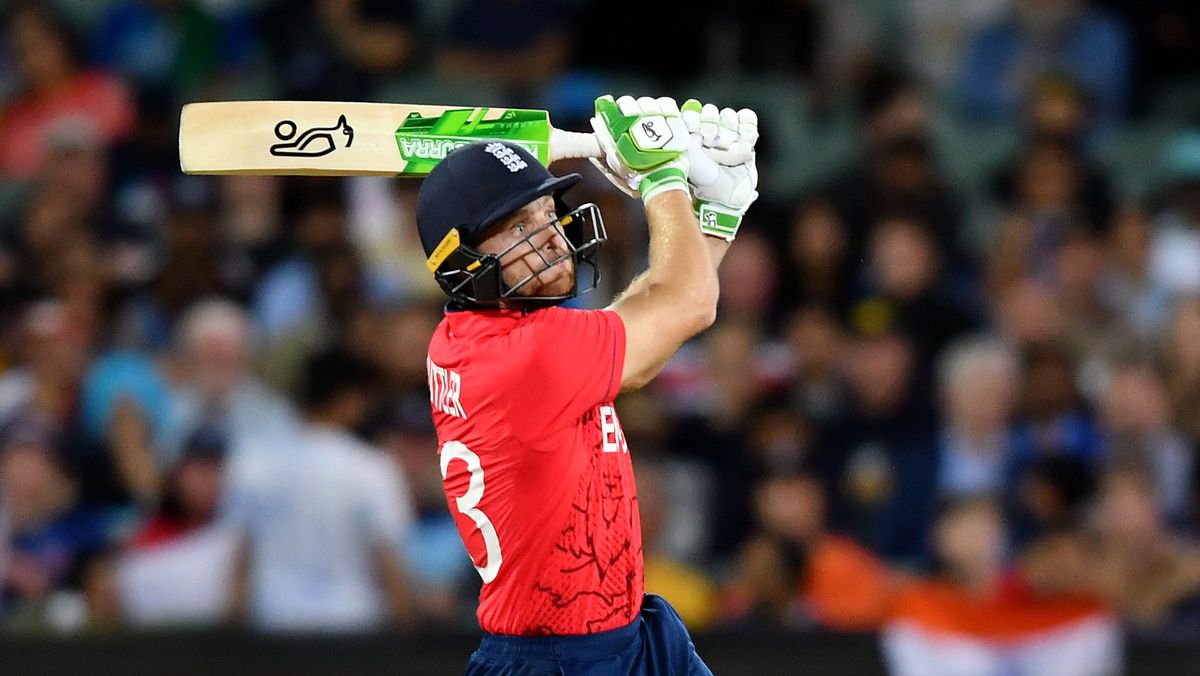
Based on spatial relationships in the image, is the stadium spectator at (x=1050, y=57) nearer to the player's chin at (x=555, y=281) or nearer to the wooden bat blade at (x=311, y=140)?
the wooden bat blade at (x=311, y=140)

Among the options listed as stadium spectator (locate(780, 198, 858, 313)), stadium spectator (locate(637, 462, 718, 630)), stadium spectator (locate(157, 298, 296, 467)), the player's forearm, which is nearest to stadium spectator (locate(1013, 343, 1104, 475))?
stadium spectator (locate(780, 198, 858, 313))

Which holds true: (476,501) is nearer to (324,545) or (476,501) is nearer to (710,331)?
(324,545)

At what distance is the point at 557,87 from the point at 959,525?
2.82 meters

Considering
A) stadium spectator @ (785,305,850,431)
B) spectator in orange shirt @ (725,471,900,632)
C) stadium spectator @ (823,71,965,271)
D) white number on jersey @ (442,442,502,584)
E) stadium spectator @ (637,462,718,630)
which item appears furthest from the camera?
A: stadium spectator @ (823,71,965,271)

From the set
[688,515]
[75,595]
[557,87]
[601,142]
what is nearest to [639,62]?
[557,87]

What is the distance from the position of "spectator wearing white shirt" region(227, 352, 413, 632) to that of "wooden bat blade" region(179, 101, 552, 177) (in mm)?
2583

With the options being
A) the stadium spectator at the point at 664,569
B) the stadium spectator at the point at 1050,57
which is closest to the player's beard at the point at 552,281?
the stadium spectator at the point at 664,569

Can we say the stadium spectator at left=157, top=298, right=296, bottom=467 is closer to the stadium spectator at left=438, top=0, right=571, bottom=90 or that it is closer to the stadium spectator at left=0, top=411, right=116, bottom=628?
the stadium spectator at left=0, top=411, right=116, bottom=628

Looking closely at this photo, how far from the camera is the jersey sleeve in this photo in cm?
362

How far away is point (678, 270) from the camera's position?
379cm

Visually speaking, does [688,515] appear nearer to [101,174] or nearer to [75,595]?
[75,595]

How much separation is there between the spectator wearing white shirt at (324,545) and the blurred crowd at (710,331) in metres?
0.01

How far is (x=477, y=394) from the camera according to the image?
3.65m

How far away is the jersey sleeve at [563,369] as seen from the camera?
11.9 ft
